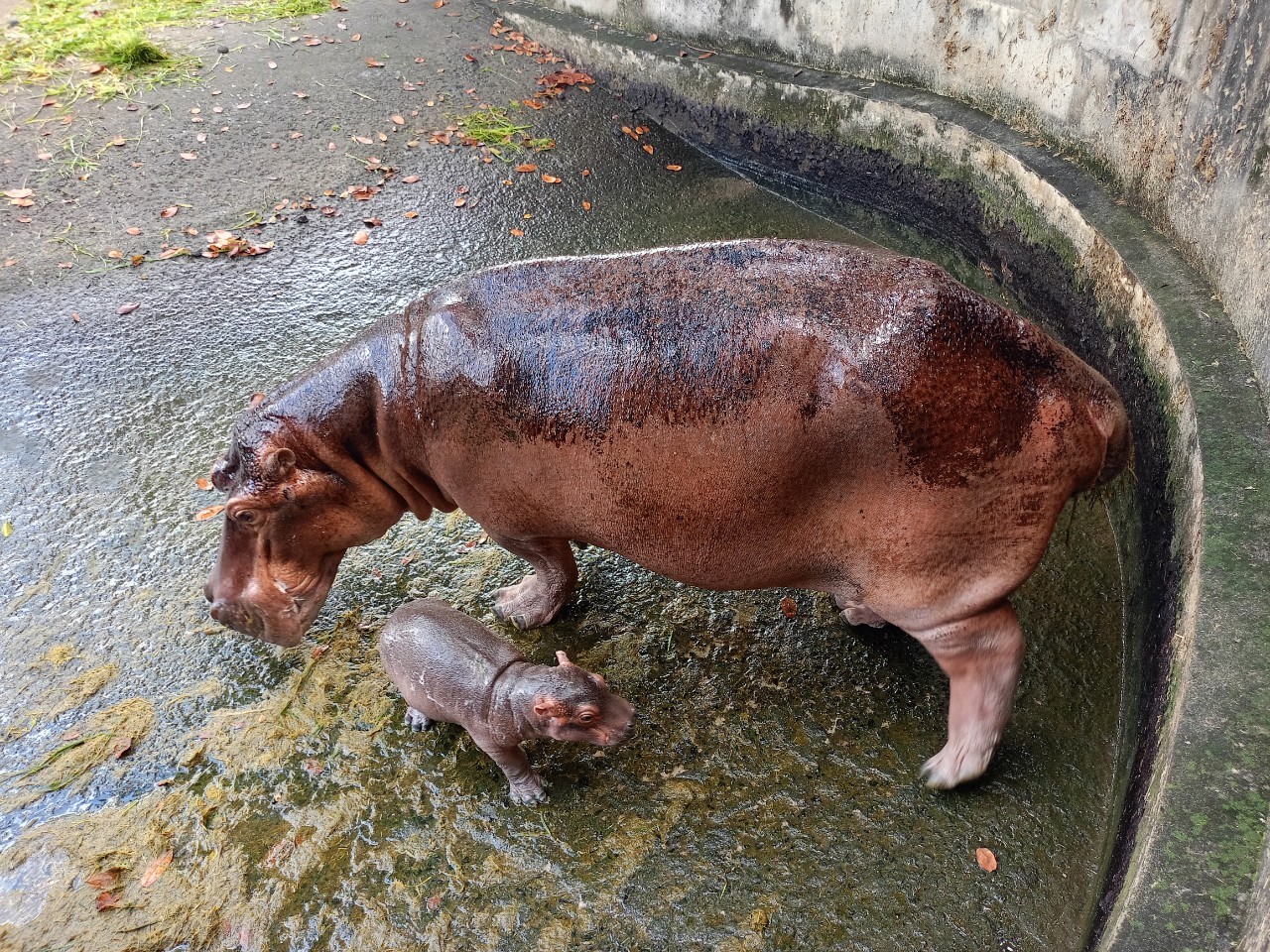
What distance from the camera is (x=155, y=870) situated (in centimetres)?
247

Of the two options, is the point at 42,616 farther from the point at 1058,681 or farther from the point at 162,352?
the point at 1058,681

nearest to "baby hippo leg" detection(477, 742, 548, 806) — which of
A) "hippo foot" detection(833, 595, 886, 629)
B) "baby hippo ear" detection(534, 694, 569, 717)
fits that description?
"baby hippo ear" detection(534, 694, 569, 717)

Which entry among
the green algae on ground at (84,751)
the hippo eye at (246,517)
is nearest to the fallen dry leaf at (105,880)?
the green algae on ground at (84,751)

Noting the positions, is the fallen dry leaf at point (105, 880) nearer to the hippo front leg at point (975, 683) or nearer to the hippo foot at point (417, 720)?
the hippo foot at point (417, 720)

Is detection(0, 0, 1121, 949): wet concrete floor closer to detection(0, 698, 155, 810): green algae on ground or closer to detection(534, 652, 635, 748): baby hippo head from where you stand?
detection(0, 698, 155, 810): green algae on ground

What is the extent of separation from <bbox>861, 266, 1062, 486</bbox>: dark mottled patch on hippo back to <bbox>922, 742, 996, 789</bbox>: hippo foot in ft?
2.79

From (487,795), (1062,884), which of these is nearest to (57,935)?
(487,795)

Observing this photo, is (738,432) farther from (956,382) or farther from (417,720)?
(417,720)

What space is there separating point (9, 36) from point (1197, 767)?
978cm

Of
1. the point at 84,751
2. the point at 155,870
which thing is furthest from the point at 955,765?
the point at 84,751

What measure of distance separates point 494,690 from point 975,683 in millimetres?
1354

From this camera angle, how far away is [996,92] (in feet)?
14.1

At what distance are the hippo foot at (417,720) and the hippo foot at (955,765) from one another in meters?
1.55

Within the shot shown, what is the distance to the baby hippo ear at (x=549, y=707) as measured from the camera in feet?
7.70
